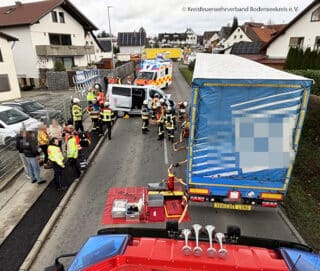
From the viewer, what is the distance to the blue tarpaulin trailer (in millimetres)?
4812

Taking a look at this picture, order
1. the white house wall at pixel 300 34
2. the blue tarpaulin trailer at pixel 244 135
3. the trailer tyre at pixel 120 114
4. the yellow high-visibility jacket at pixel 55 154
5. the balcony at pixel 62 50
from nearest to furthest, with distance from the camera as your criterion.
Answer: the blue tarpaulin trailer at pixel 244 135 → the yellow high-visibility jacket at pixel 55 154 → the trailer tyre at pixel 120 114 → the white house wall at pixel 300 34 → the balcony at pixel 62 50

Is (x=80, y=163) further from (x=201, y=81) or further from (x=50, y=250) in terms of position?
(x=201, y=81)

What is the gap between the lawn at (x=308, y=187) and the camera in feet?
19.6

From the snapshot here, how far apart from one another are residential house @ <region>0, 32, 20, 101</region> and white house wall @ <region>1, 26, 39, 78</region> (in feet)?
14.1

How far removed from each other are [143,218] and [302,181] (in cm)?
562

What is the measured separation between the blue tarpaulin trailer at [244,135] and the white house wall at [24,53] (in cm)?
2661

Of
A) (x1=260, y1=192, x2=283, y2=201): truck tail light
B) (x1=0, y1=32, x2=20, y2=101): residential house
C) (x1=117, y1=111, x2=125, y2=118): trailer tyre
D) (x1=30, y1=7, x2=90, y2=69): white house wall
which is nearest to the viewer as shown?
(x1=260, y1=192, x2=283, y2=201): truck tail light

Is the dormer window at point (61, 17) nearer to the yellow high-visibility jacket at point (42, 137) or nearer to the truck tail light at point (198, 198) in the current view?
the yellow high-visibility jacket at point (42, 137)

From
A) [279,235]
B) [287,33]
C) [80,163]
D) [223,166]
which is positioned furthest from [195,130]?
[287,33]

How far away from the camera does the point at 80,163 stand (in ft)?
28.7

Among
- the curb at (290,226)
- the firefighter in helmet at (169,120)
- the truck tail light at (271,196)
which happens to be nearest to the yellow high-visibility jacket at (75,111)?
the firefighter in helmet at (169,120)

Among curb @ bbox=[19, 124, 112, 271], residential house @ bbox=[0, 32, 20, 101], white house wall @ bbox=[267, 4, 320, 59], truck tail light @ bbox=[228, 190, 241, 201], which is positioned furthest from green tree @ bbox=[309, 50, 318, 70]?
residential house @ bbox=[0, 32, 20, 101]

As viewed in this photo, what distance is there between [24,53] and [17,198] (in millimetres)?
24640

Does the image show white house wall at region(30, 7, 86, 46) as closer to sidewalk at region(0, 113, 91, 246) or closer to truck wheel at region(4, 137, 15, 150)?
truck wheel at region(4, 137, 15, 150)
